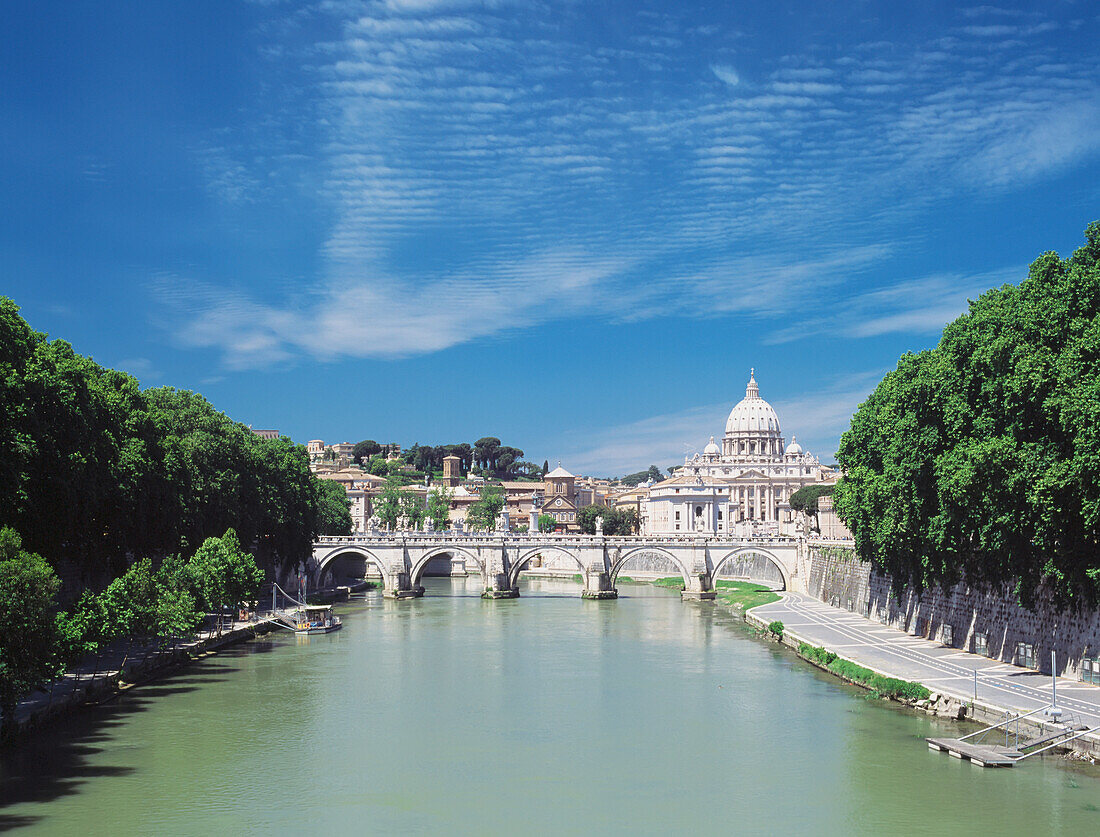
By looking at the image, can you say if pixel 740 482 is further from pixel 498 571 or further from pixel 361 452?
pixel 498 571

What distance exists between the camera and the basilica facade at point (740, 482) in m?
128

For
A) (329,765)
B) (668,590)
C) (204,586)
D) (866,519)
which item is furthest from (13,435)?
(668,590)

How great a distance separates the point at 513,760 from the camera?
24766mm

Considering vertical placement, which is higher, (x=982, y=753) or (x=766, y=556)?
(x=766, y=556)

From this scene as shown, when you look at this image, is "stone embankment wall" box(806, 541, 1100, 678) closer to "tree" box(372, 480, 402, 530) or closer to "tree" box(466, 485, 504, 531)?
"tree" box(372, 480, 402, 530)

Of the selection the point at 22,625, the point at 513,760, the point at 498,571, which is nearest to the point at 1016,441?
the point at 513,760

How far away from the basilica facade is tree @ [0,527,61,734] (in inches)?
3371

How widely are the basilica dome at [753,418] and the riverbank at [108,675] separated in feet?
465

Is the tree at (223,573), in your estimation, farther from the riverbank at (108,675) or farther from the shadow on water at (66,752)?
the shadow on water at (66,752)

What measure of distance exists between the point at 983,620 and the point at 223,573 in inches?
1013

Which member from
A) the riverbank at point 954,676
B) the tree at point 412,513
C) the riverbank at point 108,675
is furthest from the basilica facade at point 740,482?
the riverbank at point 108,675

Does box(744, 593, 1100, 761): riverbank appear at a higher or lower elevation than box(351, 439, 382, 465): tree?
lower

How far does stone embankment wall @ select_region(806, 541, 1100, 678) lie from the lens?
27.5m

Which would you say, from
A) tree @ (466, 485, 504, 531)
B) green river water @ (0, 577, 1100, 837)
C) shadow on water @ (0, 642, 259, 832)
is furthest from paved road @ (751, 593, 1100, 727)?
tree @ (466, 485, 504, 531)
